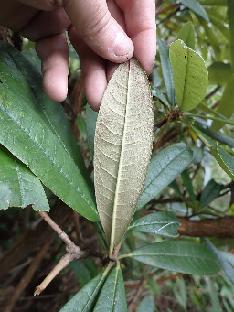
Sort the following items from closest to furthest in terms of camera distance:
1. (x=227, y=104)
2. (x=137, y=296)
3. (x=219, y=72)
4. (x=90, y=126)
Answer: (x=90, y=126) → (x=227, y=104) → (x=219, y=72) → (x=137, y=296)

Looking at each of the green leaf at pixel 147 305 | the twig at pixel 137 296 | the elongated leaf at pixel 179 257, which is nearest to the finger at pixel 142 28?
the elongated leaf at pixel 179 257

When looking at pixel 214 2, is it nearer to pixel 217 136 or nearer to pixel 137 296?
pixel 217 136

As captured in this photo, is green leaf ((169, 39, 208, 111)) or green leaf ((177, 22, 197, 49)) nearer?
green leaf ((169, 39, 208, 111))

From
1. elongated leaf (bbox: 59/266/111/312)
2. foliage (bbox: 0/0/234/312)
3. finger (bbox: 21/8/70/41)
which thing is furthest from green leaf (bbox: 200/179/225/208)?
finger (bbox: 21/8/70/41)

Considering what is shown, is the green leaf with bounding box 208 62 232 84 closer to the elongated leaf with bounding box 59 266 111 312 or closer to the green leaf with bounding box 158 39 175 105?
the green leaf with bounding box 158 39 175 105

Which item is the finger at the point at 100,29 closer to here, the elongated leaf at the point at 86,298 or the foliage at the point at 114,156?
the foliage at the point at 114,156

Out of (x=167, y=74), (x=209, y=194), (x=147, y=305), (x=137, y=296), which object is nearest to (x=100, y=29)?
(x=167, y=74)
